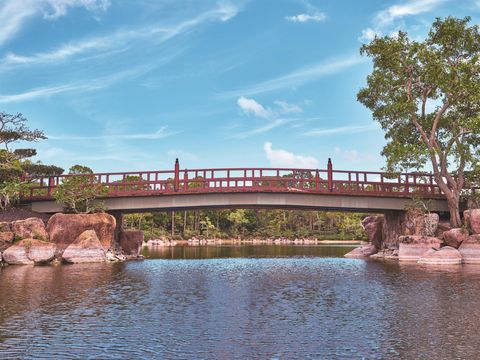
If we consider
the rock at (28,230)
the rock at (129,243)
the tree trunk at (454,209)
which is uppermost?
the tree trunk at (454,209)

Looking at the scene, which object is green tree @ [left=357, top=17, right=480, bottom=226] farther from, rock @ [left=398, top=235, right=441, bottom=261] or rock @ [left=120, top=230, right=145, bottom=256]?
rock @ [left=120, top=230, right=145, bottom=256]

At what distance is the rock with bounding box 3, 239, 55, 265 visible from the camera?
35.0 metres

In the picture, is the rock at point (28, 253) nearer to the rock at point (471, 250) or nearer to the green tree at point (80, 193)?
the green tree at point (80, 193)

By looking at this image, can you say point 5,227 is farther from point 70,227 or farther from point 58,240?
point 70,227

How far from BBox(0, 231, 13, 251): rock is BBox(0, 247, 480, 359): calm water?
12.6 metres

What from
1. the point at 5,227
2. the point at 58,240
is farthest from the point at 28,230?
the point at 58,240

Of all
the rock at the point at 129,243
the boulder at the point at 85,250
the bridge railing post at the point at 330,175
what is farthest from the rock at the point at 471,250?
the rock at the point at 129,243

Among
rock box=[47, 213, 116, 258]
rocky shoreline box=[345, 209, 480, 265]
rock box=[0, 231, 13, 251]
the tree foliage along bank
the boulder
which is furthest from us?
the tree foliage along bank

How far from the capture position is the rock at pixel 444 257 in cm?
3566

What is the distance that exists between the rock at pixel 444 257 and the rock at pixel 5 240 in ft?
110

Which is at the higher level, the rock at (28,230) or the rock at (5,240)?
the rock at (28,230)

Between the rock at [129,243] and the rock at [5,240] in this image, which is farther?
the rock at [129,243]

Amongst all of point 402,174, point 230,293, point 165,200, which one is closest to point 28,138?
point 165,200

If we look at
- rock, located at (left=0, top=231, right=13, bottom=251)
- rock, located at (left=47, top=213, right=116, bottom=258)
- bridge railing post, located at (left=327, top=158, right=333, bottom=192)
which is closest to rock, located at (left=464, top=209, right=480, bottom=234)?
bridge railing post, located at (left=327, top=158, right=333, bottom=192)
